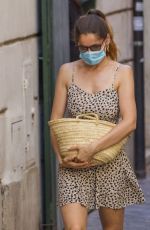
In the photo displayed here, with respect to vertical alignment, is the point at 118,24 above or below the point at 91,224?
above

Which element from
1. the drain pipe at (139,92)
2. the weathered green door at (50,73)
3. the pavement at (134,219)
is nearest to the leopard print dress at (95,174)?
the weathered green door at (50,73)

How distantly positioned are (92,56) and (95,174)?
27.3 inches

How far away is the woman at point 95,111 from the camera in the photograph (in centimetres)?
576

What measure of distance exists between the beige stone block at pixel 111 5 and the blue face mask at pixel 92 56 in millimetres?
3947

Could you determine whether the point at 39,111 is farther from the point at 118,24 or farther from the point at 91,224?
the point at 118,24

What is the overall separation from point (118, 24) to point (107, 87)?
16.2 feet

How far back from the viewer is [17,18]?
720cm

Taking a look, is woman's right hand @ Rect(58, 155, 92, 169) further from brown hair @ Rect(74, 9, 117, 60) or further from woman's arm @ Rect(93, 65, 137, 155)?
brown hair @ Rect(74, 9, 117, 60)

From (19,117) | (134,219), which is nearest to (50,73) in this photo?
(19,117)

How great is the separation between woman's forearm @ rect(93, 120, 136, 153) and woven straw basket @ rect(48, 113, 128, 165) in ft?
0.09

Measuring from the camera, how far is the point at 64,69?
5957 millimetres

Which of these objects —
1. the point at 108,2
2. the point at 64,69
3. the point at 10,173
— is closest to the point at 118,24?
the point at 108,2

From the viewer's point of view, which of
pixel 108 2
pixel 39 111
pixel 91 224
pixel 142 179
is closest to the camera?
pixel 39 111

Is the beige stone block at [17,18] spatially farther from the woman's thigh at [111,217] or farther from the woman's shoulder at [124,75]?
the woman's thigh at [111,217]
